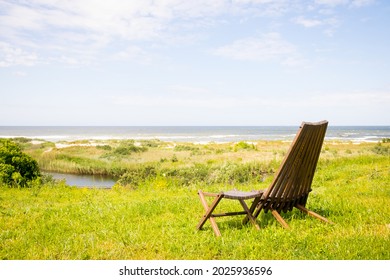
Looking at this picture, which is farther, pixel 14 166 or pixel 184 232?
pixel 14 166

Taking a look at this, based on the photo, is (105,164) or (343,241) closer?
(343,241)

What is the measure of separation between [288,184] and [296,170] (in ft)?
0.76

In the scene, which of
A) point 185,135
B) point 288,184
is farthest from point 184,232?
point 185,135

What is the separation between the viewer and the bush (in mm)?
12188

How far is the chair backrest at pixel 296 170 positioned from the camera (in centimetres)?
499

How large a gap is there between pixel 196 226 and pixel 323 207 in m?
2.45

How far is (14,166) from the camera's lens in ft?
41.8

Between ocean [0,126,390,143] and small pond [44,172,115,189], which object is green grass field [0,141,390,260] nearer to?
small pond [44,172,115,189]

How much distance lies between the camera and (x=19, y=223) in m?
6.26

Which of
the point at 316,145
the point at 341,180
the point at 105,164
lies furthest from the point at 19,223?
the point at 105,164

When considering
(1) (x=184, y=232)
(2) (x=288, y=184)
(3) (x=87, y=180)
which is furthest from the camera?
(3) (x=87, y=180)

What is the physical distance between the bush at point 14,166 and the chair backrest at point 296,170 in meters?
9.25

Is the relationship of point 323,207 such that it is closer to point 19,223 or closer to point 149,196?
point 149,196

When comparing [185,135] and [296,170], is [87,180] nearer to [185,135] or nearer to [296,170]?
[296,170]
